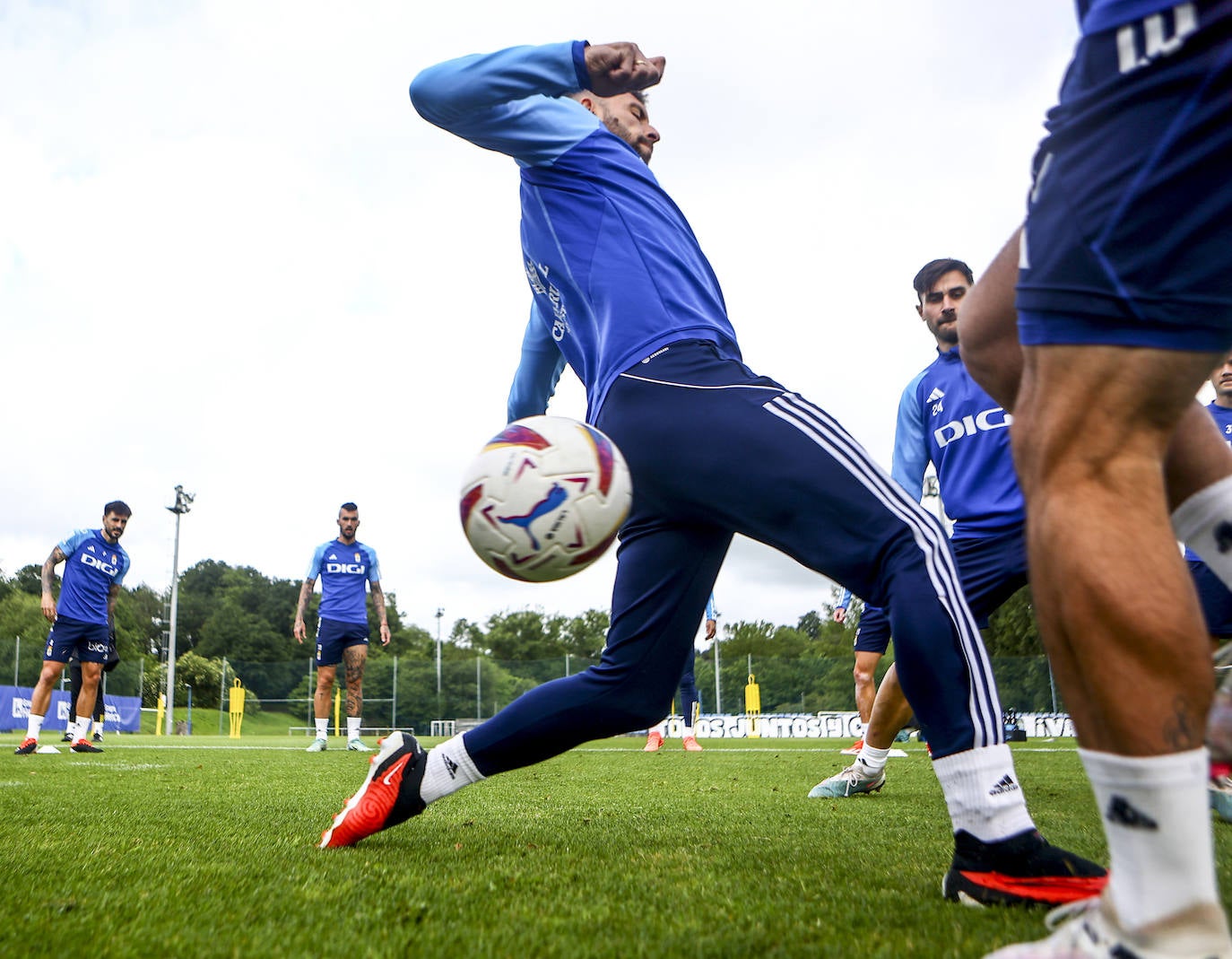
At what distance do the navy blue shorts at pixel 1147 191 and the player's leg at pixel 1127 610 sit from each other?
6 centimetres

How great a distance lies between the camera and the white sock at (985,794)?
78.8 inches

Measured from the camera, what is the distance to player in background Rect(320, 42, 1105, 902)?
2.09m

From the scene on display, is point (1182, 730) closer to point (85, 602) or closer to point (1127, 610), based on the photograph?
point (1127, 610)

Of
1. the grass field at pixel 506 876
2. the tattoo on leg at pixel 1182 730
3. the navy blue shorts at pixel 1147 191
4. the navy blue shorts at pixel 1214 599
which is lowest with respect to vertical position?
the grass field at pixel 506 876

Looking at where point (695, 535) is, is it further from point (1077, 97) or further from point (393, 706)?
point (393, 706)

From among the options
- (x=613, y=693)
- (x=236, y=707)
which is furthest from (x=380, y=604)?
(x=236, y=707)

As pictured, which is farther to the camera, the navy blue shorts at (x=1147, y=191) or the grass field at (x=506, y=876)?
the grass field at (x=506, y=876)

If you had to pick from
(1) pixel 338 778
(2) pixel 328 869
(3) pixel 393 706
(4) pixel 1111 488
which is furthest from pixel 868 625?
(3) pixel 393 706

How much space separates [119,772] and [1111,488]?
660cm

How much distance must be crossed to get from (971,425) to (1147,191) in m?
3.73

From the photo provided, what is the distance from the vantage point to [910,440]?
18.6 ft

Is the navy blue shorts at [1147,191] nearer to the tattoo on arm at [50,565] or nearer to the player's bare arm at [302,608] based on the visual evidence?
the tattoo on arm at [50,565]

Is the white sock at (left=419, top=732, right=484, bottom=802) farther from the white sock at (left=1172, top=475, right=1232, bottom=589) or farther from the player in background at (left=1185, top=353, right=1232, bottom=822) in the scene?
the player in background at (left=1185, top=353, right=1232, bottom=822)

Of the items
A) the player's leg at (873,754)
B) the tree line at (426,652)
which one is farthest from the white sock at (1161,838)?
the tree line at (426,652)
